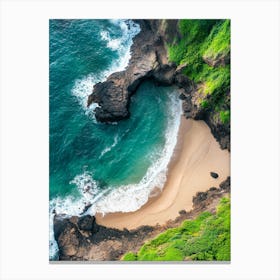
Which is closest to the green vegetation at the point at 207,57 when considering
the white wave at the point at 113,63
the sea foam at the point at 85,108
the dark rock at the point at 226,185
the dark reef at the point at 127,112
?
the dark reef at the point at 127,112

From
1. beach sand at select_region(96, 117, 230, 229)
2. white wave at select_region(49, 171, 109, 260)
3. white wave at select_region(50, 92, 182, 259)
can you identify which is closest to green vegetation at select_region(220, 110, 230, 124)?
beach sand at select_region(96, 117, 230, 229)

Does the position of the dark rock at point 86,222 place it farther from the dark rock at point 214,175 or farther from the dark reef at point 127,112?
the dark rock at point 214,175

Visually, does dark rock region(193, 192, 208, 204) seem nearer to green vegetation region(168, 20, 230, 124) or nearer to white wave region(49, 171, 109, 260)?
green vegetation region(168, 20, 230, 124)
